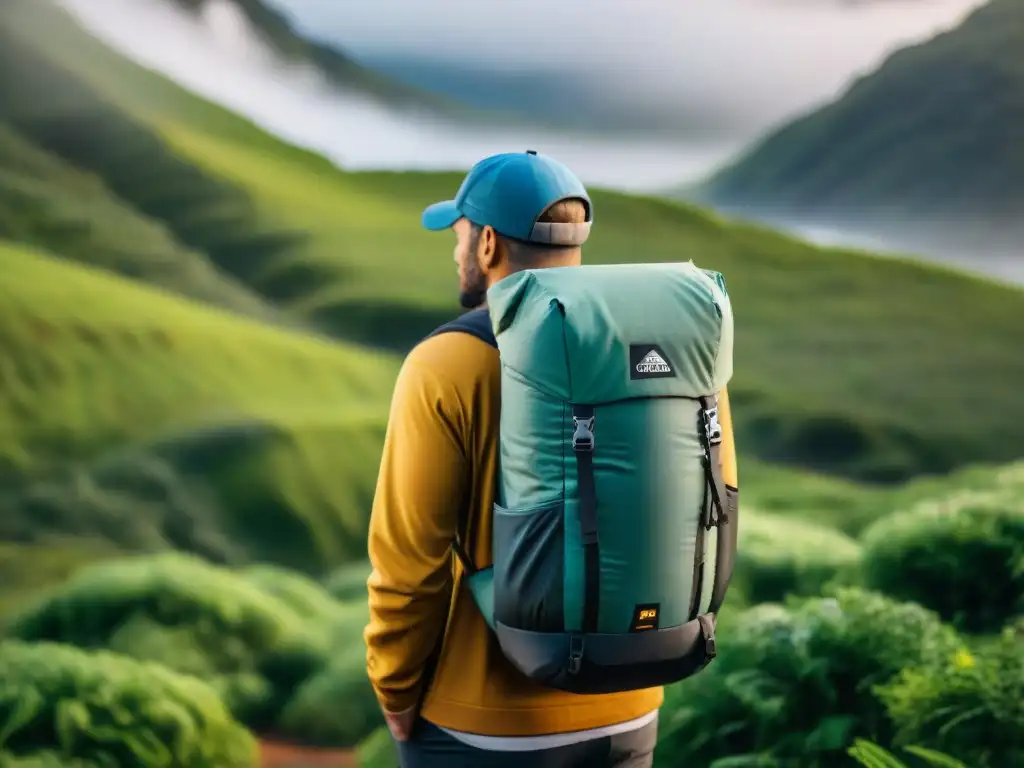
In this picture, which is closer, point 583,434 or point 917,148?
point 583,434

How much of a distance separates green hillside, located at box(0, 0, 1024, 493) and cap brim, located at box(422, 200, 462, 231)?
27.6 feet

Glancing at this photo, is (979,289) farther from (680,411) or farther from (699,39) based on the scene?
(680,411)

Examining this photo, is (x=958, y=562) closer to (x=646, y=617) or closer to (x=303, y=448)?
(x=646, y=617)

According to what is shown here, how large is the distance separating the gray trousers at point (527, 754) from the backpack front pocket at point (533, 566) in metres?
0.26

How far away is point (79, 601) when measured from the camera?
627 cm

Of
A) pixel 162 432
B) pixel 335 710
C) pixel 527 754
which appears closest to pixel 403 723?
pixel 527 754

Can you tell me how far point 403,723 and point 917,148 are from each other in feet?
35.5

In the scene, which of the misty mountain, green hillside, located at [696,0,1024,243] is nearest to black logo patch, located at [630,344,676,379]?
the misty mountain

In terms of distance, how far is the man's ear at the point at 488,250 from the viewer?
201 cm

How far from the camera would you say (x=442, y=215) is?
2154mm

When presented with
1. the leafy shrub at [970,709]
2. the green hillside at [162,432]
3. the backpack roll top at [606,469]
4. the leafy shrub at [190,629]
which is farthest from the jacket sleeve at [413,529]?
the green hillside at [162,432]

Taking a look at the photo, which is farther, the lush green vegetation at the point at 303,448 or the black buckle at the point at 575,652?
the lush green vegetation at the point at 303,448

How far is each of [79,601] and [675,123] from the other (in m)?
7.38

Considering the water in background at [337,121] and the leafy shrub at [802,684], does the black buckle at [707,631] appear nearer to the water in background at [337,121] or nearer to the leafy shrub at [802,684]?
the leafy shrub at [802,684]
